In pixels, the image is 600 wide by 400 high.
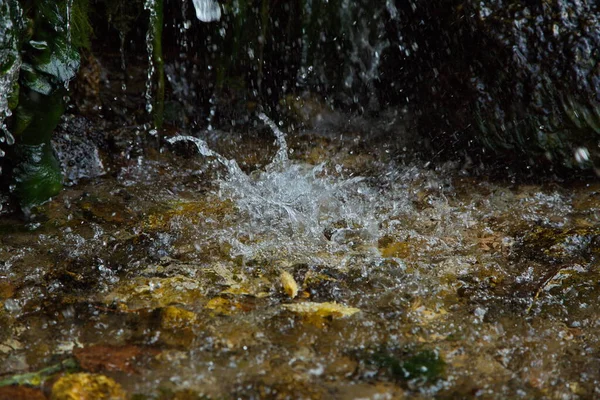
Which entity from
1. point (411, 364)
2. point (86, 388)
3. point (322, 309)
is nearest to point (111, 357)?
point (86, 388)

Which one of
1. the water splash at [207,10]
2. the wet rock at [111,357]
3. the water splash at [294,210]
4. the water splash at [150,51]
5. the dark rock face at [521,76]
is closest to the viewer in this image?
the wet rock at [111,357]

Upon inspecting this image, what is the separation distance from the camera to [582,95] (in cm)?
251

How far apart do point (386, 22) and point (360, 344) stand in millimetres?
1864

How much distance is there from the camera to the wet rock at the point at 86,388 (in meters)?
1.41

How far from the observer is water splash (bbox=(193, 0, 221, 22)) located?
285 cm

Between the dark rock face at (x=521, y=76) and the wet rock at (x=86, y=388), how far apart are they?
73.8 inches

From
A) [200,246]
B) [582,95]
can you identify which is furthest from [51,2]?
[582,95]

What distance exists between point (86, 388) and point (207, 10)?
6.35ft

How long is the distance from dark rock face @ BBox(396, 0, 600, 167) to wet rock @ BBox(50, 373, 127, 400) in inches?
73.8

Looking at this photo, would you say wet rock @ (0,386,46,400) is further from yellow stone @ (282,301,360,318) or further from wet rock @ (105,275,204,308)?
yellow stone @ (282,301,360,318)

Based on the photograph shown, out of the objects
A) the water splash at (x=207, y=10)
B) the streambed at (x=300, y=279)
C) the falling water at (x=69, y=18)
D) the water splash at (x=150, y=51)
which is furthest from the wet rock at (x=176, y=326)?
the water splash at (x=207, y=10)

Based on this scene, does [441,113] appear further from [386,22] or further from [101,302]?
A: [101,302]

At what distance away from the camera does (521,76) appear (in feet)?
8.43

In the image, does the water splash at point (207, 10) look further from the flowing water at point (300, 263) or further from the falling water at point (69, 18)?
the falling water at point (69, 18)
